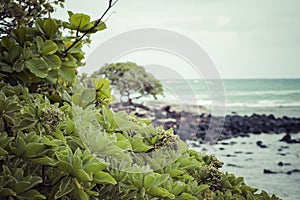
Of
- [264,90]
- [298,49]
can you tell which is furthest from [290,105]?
[264,90]

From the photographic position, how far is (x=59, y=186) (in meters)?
0.70

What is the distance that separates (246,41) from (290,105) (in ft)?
10.2

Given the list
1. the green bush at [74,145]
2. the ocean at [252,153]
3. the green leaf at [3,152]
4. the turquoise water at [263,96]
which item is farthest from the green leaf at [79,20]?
the turquoise water at [263,96]

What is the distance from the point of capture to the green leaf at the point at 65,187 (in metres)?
0.68

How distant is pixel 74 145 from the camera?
2.52 feet

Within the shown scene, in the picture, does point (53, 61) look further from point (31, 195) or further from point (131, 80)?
point (131, 80)

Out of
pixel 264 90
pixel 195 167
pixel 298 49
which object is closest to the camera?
pixel 195 167

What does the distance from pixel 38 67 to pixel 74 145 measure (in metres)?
0.23

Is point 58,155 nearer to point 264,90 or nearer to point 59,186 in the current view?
point 59,186

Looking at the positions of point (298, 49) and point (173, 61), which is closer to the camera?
point (173, 61)

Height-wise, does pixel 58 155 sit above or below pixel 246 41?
below

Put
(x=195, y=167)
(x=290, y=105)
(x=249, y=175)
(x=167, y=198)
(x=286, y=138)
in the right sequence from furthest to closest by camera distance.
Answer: (x=290, y=105), (x=286, y=138), (x=249, y=175), (x=195, y=167), (x=167, y=198)

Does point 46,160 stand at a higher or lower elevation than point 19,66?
lower

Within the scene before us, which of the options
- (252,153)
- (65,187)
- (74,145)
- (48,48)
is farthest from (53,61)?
(252,153)
